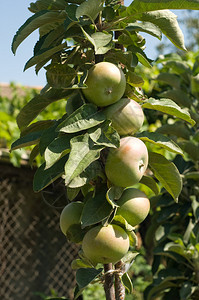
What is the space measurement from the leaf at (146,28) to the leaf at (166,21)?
0.04 ft

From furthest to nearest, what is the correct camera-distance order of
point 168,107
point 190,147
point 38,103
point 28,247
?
point 28,247, point 190,147, point 38,103, point 168,107

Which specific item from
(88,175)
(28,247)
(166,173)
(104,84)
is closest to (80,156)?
(88,175)

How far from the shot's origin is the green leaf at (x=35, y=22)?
0.98 m

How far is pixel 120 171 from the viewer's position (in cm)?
88

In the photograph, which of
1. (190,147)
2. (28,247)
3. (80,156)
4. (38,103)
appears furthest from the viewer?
(28,247)

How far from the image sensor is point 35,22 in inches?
38.9

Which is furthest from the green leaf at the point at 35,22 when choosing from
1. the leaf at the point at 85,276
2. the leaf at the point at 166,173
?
the leaf at the point at 85,276

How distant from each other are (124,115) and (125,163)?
0.35 feet

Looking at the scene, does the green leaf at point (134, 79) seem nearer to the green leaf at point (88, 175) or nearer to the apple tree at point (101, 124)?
the apple tree at point (101, 124)

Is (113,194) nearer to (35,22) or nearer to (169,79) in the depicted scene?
(35,22)

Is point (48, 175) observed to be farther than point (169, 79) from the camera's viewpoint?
No

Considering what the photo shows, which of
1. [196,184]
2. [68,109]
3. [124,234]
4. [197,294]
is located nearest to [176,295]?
[197,294]

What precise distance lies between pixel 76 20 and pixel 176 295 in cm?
152

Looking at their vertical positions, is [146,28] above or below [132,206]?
above
